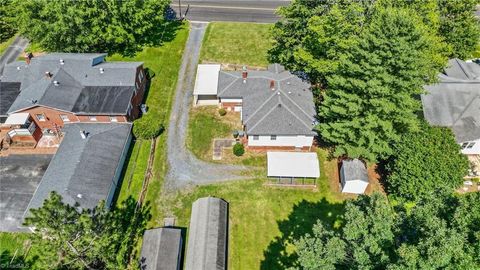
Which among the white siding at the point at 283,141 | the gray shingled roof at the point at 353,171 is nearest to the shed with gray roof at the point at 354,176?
the gray shingled roof at the point at 353,171

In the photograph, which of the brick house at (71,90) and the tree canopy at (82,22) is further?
the tree canopy at (82,22)

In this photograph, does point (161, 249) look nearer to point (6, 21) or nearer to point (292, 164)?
point (292, 164)

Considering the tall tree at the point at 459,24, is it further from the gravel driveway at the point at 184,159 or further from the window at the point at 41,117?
the window at the point at 41,117

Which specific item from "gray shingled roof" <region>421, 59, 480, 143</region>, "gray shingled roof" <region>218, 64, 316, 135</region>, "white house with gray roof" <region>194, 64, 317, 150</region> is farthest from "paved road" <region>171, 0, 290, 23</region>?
"gray shingled roof" <region>421, 59, 480, 143</region>

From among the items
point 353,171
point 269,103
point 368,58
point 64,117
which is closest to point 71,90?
point 64,117

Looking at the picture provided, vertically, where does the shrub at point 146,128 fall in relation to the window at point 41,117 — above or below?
below

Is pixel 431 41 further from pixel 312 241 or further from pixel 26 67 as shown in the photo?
pixel 26 67

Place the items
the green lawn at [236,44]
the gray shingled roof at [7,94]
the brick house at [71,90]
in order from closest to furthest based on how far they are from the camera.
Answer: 1. the brick house at [71,90]
2. the gray shingled roof at [7,94]
3. the green lawn at [236,44]

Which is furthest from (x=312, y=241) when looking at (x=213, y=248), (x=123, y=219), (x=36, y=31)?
(x=36, y=31)
